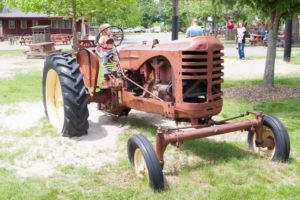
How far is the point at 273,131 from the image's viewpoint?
5535 mm

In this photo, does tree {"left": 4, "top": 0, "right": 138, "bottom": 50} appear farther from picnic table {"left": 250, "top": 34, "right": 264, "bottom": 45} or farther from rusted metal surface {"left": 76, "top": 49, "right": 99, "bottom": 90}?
rusted metal surface {"left": 76, "top": 49, "right": 99, "bottom": 90}

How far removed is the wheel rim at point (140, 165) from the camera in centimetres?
506

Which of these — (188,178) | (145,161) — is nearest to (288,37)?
(188,178)

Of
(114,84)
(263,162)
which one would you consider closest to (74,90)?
(114,84)

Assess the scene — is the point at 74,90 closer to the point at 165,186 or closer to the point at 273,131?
the point at 165,186

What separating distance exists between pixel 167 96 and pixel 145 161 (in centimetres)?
134

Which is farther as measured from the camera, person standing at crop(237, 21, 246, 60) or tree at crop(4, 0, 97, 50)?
tree at crop(4, 0, 97, 50)

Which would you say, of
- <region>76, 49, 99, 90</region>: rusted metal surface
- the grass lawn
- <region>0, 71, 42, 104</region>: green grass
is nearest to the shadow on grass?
the grass lawn

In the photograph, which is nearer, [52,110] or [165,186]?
[165,186]

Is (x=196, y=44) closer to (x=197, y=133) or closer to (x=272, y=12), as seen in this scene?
(x=197, y=133)

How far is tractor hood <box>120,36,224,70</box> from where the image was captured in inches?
210

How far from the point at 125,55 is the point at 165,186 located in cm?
262

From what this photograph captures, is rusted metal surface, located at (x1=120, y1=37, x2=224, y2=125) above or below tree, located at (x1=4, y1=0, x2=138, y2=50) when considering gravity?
below

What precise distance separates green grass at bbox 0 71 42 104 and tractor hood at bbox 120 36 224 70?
159 inches
